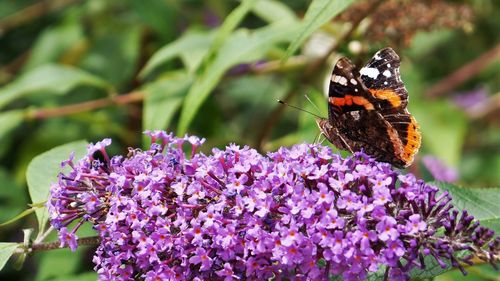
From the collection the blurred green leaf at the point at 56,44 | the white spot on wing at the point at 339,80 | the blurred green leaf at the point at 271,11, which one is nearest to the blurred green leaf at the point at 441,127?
the blurred green leaf at the point at 271,11

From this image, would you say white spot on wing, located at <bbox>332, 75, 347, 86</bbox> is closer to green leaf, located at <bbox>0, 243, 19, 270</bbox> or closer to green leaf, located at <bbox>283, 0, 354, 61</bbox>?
green leaf, located at <bbox>283, 0, 354, 61</bbox>

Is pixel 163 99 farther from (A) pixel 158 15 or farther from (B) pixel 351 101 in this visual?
(B) pixel 351 101

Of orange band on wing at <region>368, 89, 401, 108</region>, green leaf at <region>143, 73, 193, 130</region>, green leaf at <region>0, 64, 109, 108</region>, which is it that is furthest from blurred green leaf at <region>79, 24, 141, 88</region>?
orange band on wing at <region>368, 89, 401, 108</region>

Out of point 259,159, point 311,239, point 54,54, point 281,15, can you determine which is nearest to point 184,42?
point 281,15

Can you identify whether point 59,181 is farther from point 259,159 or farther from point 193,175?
point 259,159

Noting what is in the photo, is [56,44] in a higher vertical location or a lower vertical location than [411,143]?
higher

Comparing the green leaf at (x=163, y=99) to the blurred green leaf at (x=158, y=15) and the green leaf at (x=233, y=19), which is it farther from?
the blurred green leaf at (x=158, y=15)

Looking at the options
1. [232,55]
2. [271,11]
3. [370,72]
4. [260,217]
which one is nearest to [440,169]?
[271,11]
